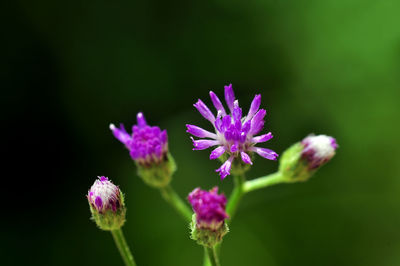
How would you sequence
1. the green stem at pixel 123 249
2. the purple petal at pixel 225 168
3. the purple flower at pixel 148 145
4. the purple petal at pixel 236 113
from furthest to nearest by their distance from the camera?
the purple flower at pixel 148 145, the green stem at pixel 123 249, the purple petal at pixel 236 113, the purple petal at pixel 225 168

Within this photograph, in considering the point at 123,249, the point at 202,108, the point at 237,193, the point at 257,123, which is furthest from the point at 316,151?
the point at 123,249

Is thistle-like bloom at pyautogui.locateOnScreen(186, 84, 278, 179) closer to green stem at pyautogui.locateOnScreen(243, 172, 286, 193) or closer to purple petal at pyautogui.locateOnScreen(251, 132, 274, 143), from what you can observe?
purple petal at pyautogui.locateOnScreen(251, 132, 274, 143)

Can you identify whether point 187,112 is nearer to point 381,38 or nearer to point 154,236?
point 154,236

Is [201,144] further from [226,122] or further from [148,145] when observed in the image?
[148,145]

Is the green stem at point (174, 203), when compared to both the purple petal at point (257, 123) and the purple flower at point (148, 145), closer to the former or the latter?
the purple flower at point (148, 145)

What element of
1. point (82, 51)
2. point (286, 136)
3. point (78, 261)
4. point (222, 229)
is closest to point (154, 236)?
point (78, 261)

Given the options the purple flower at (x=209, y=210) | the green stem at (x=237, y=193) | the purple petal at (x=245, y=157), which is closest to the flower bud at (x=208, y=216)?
the purple flower at (x=209, y=210)
